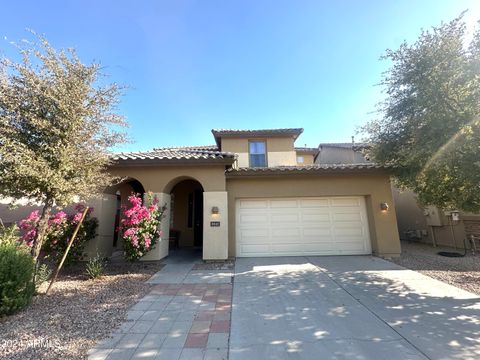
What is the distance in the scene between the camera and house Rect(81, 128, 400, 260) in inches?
350

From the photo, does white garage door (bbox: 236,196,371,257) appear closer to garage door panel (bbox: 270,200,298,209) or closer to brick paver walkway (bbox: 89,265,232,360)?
garage door panel (bbox: 270,200,298,209)

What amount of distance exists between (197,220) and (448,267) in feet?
35.1

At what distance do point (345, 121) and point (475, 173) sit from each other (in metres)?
6.30

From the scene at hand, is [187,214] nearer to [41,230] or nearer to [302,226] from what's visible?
[302,226]

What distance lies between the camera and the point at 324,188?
948 cm

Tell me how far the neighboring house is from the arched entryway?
309 centimetres

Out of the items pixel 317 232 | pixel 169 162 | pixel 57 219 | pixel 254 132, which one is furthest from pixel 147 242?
pixel 254 132

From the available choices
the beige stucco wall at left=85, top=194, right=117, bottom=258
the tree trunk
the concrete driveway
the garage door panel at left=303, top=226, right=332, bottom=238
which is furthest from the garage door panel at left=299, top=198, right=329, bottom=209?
the tree trunk

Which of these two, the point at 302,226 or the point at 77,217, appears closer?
the point at 77,217

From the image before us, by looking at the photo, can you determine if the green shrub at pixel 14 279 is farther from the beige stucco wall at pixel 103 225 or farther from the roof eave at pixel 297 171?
the roof eave at pixel 297 171

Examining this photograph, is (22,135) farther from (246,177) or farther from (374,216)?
(374,216)

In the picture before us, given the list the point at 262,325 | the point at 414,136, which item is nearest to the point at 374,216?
the point at 414,136

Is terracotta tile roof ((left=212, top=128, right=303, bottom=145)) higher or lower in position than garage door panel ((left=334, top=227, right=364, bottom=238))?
higher

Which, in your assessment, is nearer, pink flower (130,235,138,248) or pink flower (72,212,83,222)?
pink flower (130,235,138,248)
